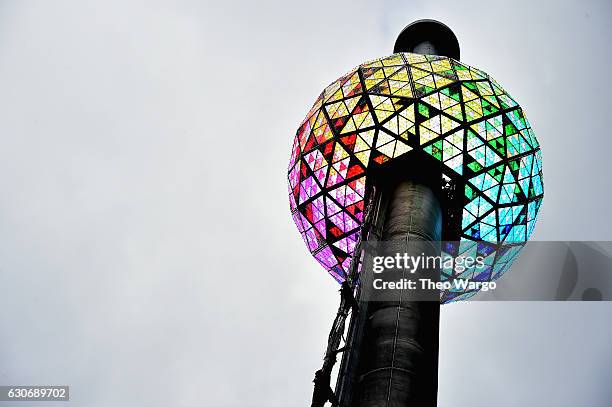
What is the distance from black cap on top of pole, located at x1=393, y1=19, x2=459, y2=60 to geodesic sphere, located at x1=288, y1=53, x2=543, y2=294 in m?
4.56

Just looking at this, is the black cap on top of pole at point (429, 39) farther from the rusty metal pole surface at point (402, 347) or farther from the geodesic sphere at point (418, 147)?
the rusty metal pole surface at point (402, 347)

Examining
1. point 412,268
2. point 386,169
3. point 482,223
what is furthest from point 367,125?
point 412,268

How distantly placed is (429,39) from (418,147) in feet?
33.1

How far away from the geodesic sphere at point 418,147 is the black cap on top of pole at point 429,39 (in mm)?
4557

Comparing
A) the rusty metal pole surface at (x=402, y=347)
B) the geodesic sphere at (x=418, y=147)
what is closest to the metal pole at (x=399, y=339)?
the rusty metal pole surface at (x=402, y=347)

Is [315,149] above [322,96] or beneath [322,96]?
beneath

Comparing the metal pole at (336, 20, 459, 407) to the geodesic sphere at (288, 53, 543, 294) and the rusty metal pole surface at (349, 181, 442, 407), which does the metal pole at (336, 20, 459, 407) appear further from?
the geodesic sphere at (288, 53, 543, 294)

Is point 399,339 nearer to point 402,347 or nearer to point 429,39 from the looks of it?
point 402,347

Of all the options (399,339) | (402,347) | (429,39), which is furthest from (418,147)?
(429,39)

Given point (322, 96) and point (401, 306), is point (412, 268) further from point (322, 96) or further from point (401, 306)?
point (322, 96)

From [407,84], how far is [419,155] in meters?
3.05

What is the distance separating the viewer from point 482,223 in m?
19.4

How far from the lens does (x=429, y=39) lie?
26.6 meters

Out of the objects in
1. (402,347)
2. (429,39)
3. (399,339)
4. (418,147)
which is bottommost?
(402,347)
